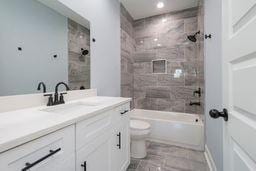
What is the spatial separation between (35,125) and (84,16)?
1.50 m

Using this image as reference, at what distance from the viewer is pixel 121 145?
4.92 ft

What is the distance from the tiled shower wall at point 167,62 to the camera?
115 inches

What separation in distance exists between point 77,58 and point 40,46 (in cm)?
47

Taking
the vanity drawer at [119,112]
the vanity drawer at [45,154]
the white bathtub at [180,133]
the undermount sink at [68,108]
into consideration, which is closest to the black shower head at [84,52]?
the undermount sink at [68,108]

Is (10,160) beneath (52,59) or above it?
beneath

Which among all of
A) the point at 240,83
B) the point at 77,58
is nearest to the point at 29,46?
the point at 77,58

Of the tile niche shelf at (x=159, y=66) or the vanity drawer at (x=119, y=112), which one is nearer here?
the vanity drawer at (x=119, y=112)

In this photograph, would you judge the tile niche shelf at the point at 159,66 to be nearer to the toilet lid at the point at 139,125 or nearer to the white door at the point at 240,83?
the toilet lid at the point at 139,125

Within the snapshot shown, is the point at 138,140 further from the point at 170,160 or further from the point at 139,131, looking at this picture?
the point at 170,160

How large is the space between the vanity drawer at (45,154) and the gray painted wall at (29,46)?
647mm

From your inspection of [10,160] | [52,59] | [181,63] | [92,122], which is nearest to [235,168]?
[92,122]

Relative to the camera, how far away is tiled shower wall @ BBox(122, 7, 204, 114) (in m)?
2.93

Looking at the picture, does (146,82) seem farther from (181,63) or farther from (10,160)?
(10,160)

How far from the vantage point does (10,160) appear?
503 mm
